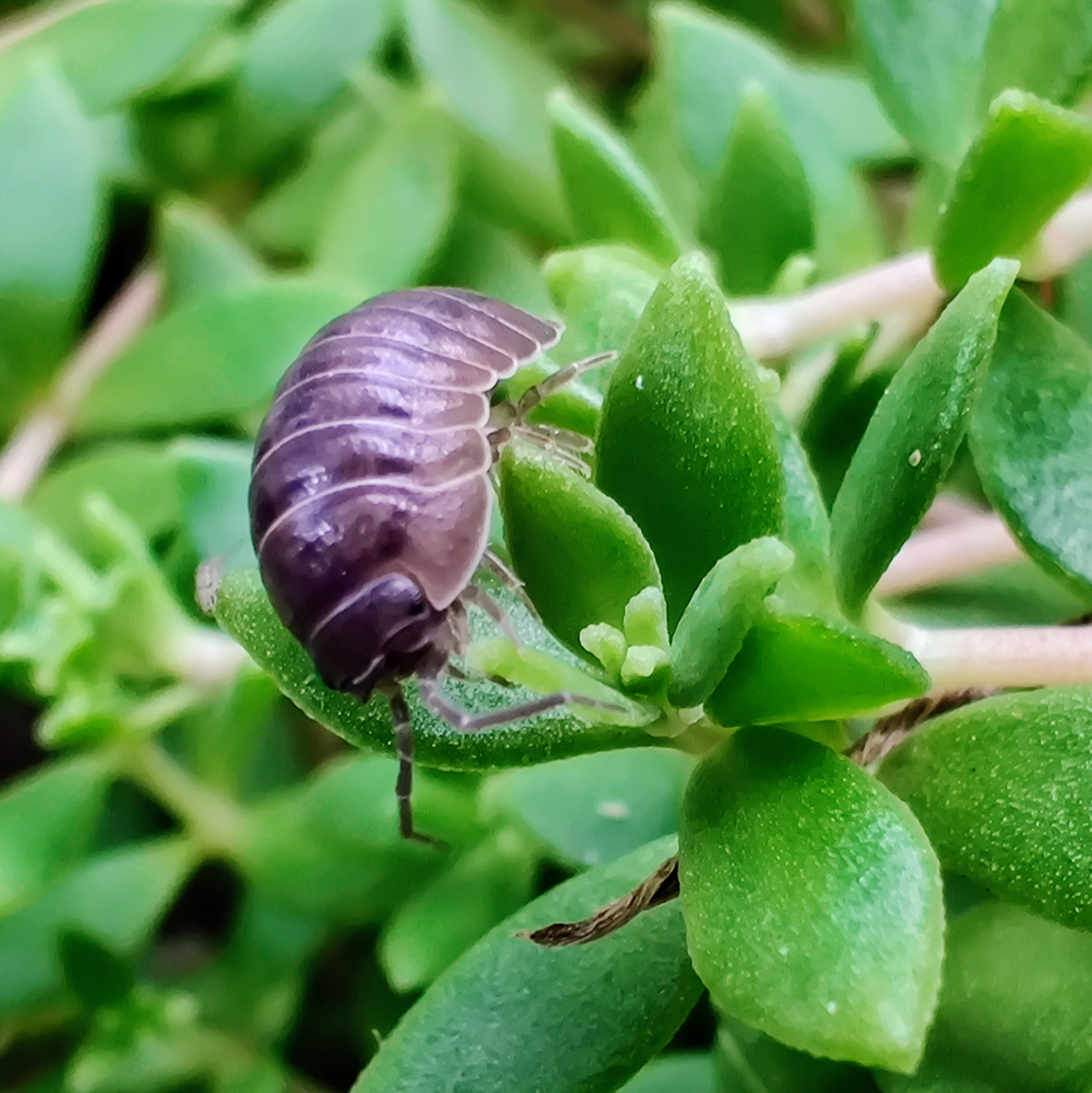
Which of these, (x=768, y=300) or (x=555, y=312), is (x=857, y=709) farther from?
(x=555, y=312)

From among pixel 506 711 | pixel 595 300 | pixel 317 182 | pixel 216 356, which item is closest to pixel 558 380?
pixel 595 300

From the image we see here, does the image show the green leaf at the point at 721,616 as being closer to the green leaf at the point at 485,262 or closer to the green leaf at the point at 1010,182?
the green leaf at the point at 1010,182

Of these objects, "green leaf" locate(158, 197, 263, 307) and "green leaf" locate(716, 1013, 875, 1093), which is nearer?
"green leaf" locate(716, 1013, 875, 1093)

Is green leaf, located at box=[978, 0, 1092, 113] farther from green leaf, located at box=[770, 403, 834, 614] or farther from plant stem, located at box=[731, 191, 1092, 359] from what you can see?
green leaf, located at box=[770, 403, 834, 614]

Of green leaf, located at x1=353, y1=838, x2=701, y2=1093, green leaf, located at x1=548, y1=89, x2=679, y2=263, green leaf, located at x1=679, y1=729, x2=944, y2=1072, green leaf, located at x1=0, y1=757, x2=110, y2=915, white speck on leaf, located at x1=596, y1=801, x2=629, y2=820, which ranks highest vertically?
green leaf, located at x1=548, y1=89, x2=679, y2=263

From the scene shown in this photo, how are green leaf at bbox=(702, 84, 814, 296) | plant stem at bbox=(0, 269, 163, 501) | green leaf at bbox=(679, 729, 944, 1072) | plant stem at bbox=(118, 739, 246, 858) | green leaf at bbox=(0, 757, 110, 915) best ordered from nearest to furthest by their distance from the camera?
green leaf at bbox=(679, 729, 944, 1072) < green leaf at bbox=(702, 84, 814, 296) < green leaf at bbox=(0, 757, 110, 915) < plant stem at bbox=(118, 739, 246, 858) < plant stem at bbox=(0, 269, 163, 501)

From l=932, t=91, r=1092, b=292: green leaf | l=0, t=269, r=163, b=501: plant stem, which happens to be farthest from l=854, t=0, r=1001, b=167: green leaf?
l=0, t=269, r=163, b=501: plant stem
